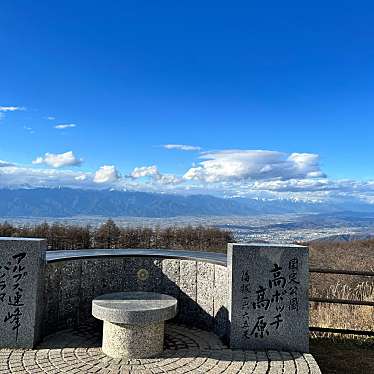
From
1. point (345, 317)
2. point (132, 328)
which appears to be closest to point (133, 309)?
point (132, 328)

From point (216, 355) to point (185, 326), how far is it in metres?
1.48

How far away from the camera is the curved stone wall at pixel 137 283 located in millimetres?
6094

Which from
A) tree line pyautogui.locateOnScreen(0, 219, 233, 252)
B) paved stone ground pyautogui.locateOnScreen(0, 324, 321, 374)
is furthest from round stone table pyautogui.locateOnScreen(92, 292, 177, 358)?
tree line pyautogui.locateOnScreen(0, 219, 233, 252)

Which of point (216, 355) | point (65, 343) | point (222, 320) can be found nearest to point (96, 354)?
point (65, 343)

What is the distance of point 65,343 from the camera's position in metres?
5.56

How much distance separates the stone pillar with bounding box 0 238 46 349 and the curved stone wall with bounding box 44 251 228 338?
0.50 metres

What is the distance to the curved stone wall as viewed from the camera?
609 cm

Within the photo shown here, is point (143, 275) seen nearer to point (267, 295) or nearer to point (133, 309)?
point (133, 309)

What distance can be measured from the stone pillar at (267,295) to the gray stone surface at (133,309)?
100 cm

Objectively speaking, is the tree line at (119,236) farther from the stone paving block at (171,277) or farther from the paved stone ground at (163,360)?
the paved stone ground at (163,360)

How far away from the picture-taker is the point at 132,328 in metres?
5.09

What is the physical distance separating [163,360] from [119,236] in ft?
67.6

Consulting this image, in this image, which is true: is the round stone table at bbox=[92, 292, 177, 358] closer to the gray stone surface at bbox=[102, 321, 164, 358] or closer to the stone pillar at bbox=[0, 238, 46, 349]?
the gray stone surface at bbox=[102, 321, 164, 358]

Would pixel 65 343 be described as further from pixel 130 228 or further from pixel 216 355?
pixel 130 228
